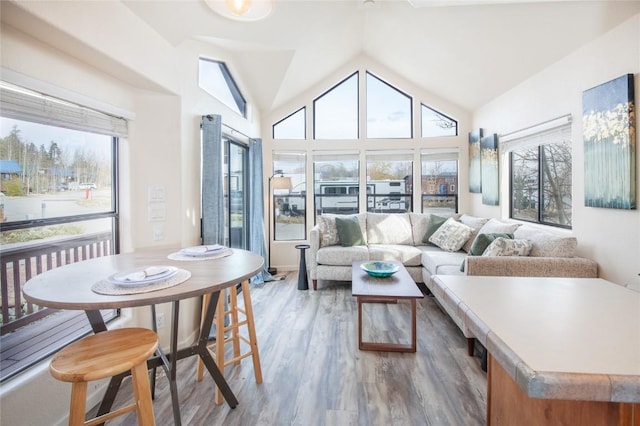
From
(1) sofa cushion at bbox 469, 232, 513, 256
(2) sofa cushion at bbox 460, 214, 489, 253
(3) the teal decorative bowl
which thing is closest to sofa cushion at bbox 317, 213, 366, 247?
(3) the teal decorative bowl

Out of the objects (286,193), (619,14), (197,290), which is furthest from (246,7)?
(286,193)

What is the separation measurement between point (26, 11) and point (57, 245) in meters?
1.26

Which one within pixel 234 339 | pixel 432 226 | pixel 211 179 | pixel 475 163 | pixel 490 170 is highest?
pixel 475 163

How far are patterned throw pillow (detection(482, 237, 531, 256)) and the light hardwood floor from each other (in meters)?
0.84

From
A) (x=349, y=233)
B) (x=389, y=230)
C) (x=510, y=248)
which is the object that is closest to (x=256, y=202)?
(x=349, y=233)

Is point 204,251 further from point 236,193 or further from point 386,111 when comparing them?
point 386,111

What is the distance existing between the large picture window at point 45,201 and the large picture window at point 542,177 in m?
4.07

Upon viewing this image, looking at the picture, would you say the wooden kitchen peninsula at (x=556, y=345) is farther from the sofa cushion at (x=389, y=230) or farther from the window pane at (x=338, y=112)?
the window pane at (x=338, y=112)

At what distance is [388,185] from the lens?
514 centimetres

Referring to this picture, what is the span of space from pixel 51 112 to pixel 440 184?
4855 mm

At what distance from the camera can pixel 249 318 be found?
2148 millimetres

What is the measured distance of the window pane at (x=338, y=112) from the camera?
→ 5145 millimetres

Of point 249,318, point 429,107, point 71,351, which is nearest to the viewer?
point 71,351

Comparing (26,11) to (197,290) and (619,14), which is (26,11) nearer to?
(197,290)
